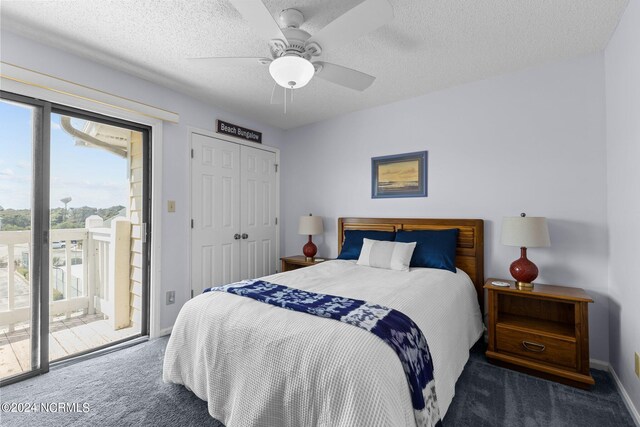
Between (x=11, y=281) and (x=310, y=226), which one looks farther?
(x=310, y=226)

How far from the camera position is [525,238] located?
2211 mm

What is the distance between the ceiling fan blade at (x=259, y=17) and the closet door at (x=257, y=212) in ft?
7.14

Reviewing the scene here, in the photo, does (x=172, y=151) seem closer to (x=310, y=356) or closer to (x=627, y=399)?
(x=310, y=356)

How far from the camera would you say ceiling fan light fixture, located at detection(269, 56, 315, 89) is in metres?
1.61

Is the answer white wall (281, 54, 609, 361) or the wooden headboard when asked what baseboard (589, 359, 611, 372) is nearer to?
white wall (281, 54, 609, 361)

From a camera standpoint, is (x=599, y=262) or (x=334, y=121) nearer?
(x=599, y=262)

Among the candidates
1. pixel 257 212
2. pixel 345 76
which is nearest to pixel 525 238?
pixel 345 76

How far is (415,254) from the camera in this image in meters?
2.71

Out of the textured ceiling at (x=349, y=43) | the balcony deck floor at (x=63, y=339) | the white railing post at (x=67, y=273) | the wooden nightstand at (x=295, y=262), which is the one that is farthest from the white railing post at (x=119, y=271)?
the wooden nightstand at (x=295, y=262)

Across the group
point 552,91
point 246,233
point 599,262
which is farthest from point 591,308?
point 246,233

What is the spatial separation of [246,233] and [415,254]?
214 centimetres

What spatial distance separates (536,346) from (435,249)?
3.28 ft

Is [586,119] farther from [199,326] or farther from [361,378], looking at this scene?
[199,326]

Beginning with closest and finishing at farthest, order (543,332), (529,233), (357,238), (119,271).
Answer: (543,332) < (529,233) < (119,271) < (357,238)
